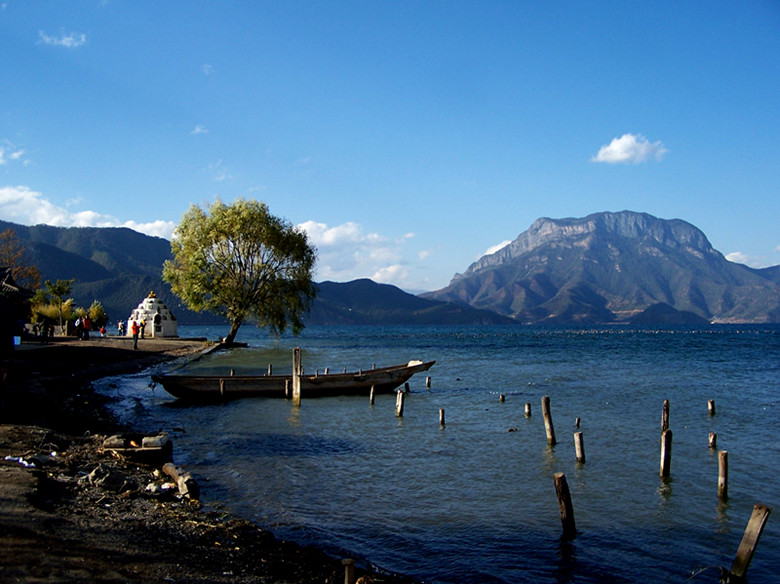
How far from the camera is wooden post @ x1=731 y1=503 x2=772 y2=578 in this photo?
835 centimetres

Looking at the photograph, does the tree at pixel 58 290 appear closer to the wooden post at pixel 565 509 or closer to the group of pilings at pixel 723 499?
the group of pilings at pixel 723 499

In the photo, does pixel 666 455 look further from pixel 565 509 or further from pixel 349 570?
pixel 349 570

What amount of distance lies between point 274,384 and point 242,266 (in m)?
32.8

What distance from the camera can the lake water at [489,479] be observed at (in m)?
9.53

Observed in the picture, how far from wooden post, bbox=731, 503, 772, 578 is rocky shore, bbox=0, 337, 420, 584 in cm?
492

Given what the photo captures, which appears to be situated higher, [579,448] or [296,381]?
[296,381]

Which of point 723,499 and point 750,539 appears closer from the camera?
point 750,539

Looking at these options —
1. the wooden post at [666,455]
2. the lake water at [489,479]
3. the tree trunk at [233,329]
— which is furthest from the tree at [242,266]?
the wooden post at [666,455]

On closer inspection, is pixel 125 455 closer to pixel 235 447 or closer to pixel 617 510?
pixel 235 447

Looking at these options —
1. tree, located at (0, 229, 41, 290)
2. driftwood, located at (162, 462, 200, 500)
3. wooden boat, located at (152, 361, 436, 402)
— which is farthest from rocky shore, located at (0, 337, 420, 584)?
tree, located at (0, 229, 41, 290)

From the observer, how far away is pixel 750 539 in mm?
8523

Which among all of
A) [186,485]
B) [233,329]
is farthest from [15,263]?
[186,485]

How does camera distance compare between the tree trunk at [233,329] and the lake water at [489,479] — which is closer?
the lake water at [489,479]

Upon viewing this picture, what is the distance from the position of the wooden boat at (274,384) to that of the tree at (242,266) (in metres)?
29.9
